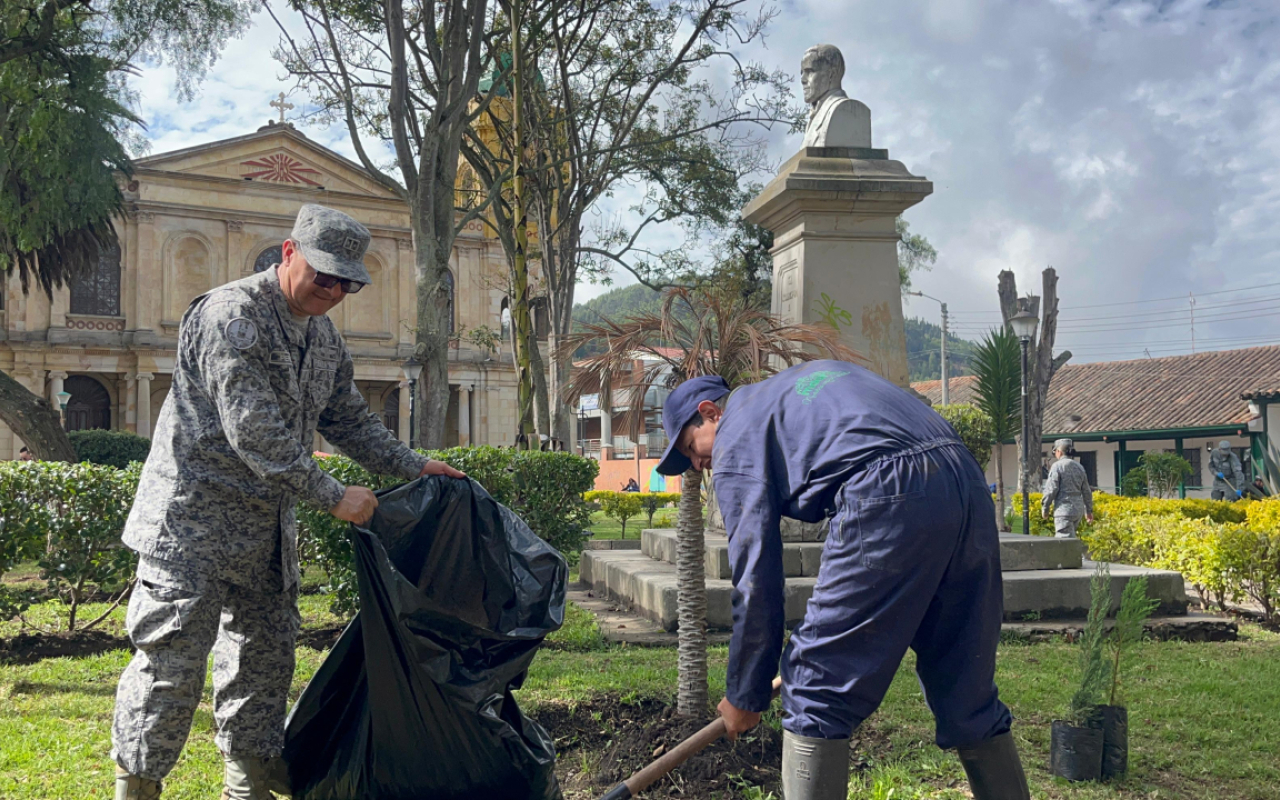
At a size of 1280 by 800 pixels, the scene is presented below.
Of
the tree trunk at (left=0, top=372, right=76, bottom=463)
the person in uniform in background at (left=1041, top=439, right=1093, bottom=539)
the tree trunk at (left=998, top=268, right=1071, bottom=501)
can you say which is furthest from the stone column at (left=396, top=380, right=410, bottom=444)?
the person in uniform in background at (left=1041, top=439, right=1093, bottom=539)

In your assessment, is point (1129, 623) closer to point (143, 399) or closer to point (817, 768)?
point (817, 768)

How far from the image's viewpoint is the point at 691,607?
3834 mm

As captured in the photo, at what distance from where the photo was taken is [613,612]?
23.6 ft

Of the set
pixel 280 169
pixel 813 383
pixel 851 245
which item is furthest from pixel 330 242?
pixel 280 169

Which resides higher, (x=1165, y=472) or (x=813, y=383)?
(x=813, y=383)

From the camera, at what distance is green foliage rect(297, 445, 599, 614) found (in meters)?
5.98

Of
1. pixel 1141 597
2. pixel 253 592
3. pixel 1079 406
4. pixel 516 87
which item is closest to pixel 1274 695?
pixel 1141 597

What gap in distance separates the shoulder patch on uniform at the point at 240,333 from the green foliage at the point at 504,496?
3265mm

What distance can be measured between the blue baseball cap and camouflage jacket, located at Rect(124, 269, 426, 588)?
38.0 inches

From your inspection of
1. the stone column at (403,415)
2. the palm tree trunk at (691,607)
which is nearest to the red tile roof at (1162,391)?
the stone column at (403,415)

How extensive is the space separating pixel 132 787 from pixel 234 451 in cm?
98

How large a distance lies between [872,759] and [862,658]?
159cm

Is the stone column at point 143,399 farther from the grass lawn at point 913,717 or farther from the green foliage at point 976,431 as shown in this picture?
the grass lawn at point 913,717

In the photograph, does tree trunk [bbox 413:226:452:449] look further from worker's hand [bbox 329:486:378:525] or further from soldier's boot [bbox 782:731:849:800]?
soldier's boot [bbox 782:731:849:800]
